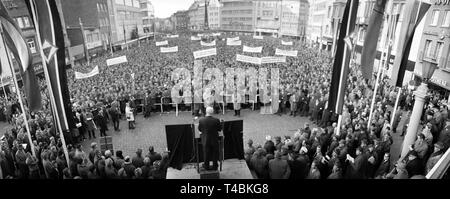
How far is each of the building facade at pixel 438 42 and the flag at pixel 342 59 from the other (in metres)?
13.8

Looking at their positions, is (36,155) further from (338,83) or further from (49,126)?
(338,83)

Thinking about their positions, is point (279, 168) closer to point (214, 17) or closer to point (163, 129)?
point (163, 129)

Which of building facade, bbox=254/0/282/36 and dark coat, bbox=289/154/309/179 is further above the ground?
building facade, bbox=254/0/282/36

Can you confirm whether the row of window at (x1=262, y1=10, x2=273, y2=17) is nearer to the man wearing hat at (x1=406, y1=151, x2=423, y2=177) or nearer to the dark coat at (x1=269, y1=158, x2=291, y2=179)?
the man wearing hat at (x1=406, y1=151, x2=423, y2=177)

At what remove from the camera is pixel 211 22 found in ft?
436

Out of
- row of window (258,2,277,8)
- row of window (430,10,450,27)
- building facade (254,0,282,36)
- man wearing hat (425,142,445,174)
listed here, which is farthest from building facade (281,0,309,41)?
man wearing hat (425,142,445,174)

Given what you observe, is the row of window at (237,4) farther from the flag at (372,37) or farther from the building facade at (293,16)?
the flag at (372,37)

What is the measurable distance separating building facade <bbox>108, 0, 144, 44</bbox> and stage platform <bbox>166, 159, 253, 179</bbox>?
4587cm

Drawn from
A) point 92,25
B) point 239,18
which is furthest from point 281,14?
point 92,25

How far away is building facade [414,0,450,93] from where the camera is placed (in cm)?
1972

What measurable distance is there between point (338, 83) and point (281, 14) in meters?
98.8

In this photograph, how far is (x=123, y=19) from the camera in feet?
202

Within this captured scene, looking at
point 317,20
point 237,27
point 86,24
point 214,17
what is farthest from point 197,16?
point 86,24

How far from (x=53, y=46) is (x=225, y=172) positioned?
19.9 feet
